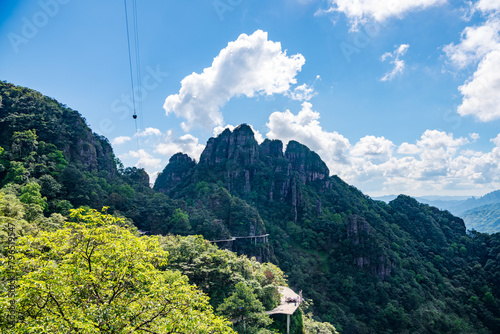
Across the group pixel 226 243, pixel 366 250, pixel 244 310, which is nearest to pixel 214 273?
pixel 244 310

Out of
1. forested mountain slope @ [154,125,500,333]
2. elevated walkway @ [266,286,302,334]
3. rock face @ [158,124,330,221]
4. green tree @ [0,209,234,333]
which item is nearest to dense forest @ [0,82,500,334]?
green tree @ [0,209,234,333]

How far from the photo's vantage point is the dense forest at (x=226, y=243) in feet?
27.5

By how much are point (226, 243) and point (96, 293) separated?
49.7m

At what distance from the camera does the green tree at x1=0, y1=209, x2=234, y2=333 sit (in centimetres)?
666

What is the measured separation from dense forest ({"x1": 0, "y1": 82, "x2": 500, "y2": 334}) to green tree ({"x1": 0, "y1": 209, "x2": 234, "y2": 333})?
7cm

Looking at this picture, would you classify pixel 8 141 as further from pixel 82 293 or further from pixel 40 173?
pixel 82 293

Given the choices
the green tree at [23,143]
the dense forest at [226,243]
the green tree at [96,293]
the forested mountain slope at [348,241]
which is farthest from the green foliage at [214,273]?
the green tree at [23,143]

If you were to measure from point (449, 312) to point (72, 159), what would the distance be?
3523 inches

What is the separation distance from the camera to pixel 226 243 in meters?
56.0

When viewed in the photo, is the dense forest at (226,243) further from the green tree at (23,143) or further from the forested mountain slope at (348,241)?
the forested mountain slope at (348,241)

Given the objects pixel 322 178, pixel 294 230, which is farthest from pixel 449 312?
pixel 322 178

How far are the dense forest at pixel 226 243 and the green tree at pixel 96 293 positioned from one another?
0.07m

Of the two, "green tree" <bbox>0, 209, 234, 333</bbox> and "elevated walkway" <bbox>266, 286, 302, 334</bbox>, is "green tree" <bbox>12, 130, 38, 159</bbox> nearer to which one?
"green tree" <bbox>0, 209, 234, 333</bbox>

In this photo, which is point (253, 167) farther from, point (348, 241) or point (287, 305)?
point (287, 305)
